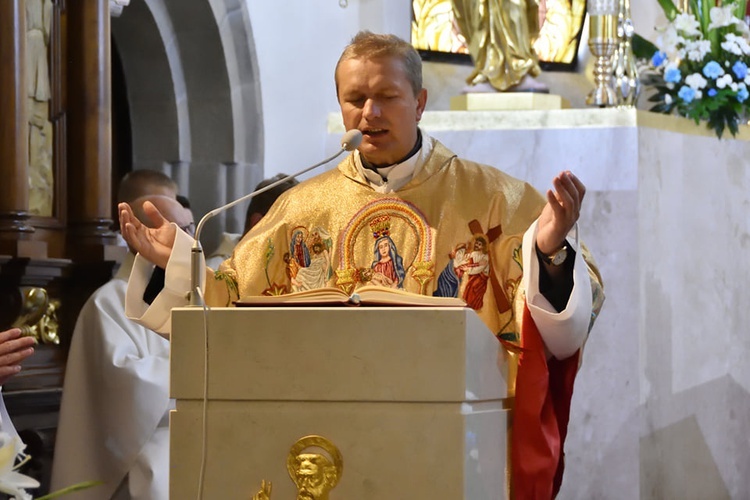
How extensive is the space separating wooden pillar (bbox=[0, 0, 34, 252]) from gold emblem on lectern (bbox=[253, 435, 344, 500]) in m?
2.34

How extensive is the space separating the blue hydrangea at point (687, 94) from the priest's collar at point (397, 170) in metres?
3.98

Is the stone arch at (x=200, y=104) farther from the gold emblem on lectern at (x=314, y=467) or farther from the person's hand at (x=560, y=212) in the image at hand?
the gold emblem on lectern at (x=314, y=467)

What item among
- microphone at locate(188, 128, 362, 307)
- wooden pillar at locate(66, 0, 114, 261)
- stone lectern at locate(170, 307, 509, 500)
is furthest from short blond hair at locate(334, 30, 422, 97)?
wooden pillar at locate(66, 0, 114, 261)

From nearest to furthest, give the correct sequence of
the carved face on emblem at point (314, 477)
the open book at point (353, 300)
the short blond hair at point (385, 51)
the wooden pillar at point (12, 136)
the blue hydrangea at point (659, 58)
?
the carved face on emblem at point (314, 477), the open book at point (353, 300), the short blond hair at point (385, 51), the wooden pillar at point (12, 136), the blue hydrangea at point (659, 58)

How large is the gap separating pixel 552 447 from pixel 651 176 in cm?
381

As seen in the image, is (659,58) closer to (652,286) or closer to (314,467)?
(652,286)

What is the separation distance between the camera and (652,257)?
669 centimetres

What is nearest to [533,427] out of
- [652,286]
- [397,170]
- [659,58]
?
[397,170]

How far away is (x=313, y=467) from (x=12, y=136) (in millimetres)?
2524

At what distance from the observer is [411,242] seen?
3.51 metres

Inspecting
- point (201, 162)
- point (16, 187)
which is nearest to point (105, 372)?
point (16, 187)

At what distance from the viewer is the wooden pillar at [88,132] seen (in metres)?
5.21

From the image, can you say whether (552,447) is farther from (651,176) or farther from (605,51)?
(605,51)

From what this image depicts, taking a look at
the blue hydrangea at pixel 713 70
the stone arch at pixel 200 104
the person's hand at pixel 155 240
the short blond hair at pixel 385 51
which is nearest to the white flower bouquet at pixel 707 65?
the blue hydrangea at pixel 713 70
